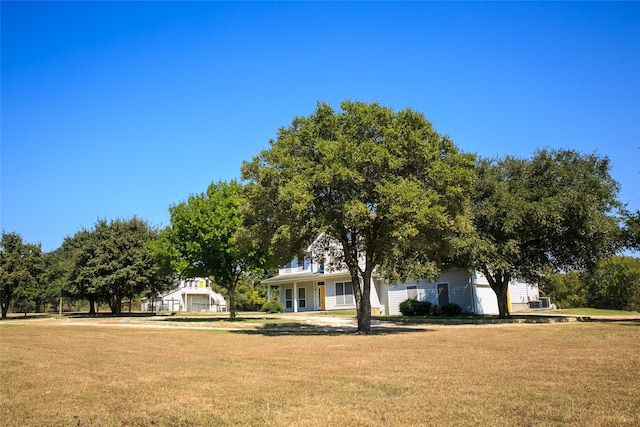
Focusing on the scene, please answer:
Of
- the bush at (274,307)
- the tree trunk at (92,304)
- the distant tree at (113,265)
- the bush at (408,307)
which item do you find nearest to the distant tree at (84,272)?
the distant tree at (113,265)

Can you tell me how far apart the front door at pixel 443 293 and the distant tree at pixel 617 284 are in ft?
44.4

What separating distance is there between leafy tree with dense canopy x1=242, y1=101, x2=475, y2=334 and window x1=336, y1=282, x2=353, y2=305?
21.9 meters

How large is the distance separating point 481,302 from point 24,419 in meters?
36.8

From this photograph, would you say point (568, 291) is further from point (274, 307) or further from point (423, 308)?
point (274, 307)

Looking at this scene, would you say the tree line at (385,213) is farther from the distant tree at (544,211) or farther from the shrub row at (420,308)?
the shrub row at (420,308)

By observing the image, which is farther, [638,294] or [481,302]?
[638,294]

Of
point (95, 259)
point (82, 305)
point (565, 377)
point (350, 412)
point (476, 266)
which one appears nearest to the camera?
point (350, 412)

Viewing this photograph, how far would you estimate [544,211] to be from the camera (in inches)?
1000

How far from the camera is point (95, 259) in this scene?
42.4 meters

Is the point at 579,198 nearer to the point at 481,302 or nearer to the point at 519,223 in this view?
the point at 519,223

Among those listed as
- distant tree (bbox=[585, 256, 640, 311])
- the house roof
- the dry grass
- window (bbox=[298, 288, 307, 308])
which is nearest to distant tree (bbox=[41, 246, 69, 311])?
the house roof

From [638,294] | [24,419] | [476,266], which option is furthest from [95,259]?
[638,294]

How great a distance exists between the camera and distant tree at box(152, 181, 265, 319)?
28.5m

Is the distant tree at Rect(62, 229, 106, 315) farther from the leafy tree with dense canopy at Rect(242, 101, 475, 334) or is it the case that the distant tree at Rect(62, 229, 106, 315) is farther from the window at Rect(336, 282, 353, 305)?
the leafy tree with dense canopy at Rect(242, 101, 475, 334)
